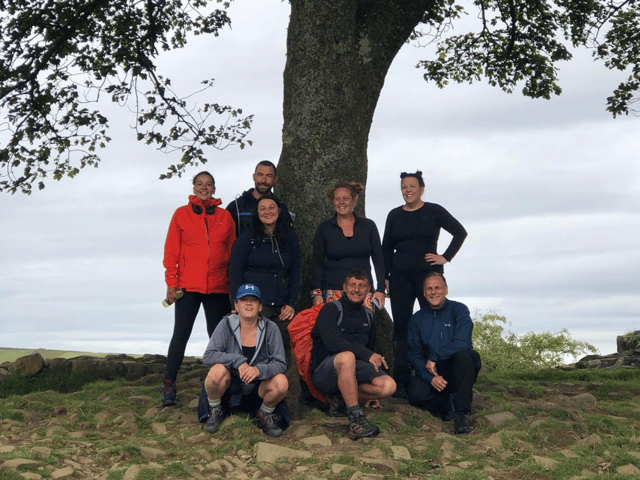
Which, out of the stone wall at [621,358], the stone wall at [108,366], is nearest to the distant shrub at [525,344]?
the stone wall at [621,358]

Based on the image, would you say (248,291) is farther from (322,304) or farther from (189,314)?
(189,314)

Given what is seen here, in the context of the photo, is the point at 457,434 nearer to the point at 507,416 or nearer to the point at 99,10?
the point at 507,416

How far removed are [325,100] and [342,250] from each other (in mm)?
3008

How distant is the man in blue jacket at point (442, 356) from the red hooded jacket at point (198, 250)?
2389 mm

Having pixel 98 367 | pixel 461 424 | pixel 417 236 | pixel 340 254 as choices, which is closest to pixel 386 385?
pixel 461 424

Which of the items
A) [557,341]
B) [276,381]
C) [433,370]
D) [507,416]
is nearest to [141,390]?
[276,381]

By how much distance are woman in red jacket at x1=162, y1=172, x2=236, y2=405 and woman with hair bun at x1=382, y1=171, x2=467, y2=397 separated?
203cm

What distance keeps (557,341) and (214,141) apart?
10716 millimetres

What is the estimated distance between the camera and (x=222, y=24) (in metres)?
14.8

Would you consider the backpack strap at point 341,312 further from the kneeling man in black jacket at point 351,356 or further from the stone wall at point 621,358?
the stone wall at point 621,358

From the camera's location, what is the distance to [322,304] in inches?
309

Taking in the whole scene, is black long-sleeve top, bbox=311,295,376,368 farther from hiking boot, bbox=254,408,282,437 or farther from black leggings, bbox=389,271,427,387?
black leggings, bbox=389,271,427,387

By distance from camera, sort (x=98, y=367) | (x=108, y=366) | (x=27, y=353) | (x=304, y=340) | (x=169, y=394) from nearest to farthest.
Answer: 1. (x=304, y=340)
2. (x=169, y=394)
3. (x=108, y=366)
4. (x=98, y=367)
5. (x=27, y=353)

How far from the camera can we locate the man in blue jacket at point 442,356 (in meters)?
7.66
